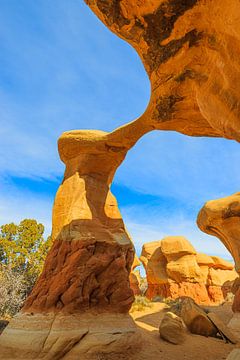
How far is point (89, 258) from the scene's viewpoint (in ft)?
31.6

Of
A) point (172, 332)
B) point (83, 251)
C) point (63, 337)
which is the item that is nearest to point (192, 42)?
point (83, 251)

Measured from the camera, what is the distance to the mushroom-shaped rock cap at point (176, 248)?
27.3 meters

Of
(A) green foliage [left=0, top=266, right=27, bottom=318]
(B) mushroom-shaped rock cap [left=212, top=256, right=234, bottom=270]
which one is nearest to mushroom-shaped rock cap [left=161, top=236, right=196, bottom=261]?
(B) mushroom-shaped rock cap [left=212, top=256, right=234, bottom=270]

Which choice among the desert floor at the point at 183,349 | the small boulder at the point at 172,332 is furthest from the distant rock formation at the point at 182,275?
the small boulder at the point at 172,332

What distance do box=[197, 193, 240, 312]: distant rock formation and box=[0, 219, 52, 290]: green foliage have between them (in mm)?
10826

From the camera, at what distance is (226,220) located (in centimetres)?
1680

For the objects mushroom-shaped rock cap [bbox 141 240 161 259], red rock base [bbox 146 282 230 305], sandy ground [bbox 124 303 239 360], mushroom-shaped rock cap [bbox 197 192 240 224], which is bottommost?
red rock base [bbox 146 282 230 305]

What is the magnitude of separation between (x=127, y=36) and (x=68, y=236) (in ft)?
22.1

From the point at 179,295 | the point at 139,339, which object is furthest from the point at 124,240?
the point at 179,295

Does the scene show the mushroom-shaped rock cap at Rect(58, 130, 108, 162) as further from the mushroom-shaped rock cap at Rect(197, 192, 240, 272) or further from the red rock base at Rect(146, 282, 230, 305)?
the red rock base at Rect(146, 282, 230, 305)

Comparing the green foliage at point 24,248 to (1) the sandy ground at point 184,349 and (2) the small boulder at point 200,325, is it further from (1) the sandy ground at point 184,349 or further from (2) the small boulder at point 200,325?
(2) the small boulder at point 200,325

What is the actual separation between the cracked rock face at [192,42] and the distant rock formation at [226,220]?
1147 cm

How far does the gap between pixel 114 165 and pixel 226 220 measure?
850 centimetres

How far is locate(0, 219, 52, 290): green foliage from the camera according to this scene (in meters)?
18.7
